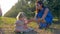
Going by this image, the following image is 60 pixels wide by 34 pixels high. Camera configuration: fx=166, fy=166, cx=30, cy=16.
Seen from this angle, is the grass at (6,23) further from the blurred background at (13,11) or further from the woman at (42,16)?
the woman at (42,16)

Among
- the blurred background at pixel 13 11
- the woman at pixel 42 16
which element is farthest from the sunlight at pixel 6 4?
the woman at pixel 42 16

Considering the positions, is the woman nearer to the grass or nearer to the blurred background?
the blurred background

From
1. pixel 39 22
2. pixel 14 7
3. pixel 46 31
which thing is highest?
pixel 14 7

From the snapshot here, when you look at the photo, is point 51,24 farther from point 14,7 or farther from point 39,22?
point 14,7

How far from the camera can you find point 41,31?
2746 millimetres

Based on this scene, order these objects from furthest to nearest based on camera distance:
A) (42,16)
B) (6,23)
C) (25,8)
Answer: (25,8)
(6,23)
(42,16)

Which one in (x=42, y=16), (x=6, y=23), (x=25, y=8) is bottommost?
(x=6, y=23)

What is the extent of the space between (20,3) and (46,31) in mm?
739

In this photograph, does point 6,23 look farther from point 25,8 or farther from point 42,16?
point 42,16

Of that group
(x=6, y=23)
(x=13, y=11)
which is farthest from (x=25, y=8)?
(x=6, y=23)

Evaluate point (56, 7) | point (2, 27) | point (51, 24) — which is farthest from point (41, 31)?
point (56, 7)

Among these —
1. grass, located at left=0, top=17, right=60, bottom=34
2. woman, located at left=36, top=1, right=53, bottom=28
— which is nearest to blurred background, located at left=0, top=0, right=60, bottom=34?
grass, located at left=0, top=17, right=60, bottom=34

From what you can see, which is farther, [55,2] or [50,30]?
[55,2]

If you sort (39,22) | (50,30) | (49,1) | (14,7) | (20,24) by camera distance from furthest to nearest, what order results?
(49,1)
(14,7)
(50,30)
(39,22)
(20,24)
